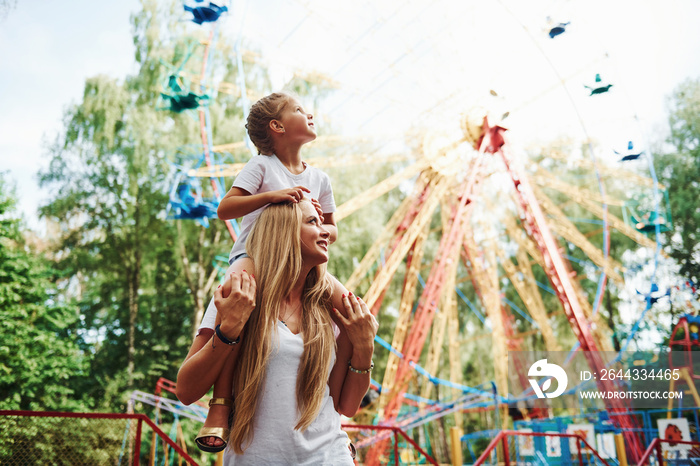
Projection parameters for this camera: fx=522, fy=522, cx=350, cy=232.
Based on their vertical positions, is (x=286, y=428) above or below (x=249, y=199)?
below

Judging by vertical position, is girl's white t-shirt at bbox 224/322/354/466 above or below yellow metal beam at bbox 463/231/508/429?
below

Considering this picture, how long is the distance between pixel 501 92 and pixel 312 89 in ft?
25.4

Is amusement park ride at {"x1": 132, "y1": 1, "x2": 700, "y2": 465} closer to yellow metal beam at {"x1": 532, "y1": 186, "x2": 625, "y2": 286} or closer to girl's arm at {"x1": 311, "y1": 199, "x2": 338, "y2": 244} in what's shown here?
yellow metal beam at {"x1": 532, "y1": 186, "x2": 625, "y2": 286}

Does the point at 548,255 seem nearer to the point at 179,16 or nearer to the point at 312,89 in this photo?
the point at 312,89

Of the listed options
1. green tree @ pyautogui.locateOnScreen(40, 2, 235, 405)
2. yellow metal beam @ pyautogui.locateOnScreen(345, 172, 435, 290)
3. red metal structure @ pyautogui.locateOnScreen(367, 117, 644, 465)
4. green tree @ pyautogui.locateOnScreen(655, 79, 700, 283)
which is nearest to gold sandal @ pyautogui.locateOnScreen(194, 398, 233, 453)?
red metal structure @ pyautogui.locateOnScreen(367, 117, 644, 465)

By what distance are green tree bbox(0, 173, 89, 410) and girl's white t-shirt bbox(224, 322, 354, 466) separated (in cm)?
1290

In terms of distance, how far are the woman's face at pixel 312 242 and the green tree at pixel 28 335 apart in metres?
12.8

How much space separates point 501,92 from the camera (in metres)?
9.89

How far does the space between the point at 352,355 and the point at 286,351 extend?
0.22 m

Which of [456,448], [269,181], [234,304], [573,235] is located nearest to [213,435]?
[234,304]

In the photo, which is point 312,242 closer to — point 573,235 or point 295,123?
point 295,123

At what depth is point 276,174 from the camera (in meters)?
1.94

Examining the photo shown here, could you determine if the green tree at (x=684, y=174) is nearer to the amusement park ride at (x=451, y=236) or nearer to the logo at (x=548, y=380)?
the amusement park ride at (x=451, y=236)

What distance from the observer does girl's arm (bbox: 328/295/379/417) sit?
1.49m
